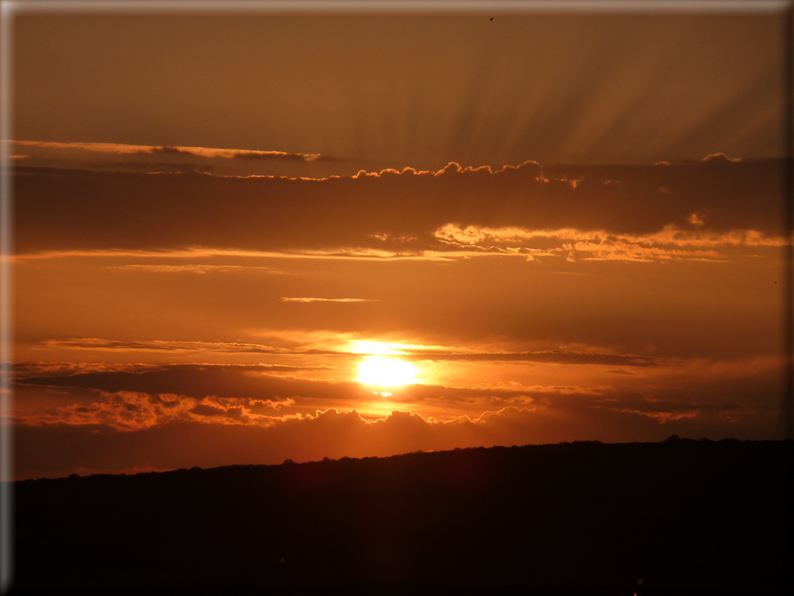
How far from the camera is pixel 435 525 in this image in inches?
1300

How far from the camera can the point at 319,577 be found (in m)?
29.4

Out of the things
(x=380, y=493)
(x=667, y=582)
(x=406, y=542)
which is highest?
(x=380, y=493)

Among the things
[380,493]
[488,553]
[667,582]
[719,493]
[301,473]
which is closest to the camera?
[667,582]

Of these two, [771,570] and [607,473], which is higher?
[607,473]

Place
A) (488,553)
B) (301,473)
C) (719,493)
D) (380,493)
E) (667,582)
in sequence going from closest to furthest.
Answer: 1. (667,582)
2. (488,553)
3. (719,493)
4. (380,493)
5. (301,473)

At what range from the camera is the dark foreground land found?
94.4ft

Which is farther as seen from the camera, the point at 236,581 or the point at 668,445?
the point at 668,445

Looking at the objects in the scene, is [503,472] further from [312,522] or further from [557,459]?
[312,522]

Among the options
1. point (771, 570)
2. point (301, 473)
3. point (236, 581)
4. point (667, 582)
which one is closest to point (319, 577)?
point (236, 581)

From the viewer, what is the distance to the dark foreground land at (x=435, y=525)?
28781mm

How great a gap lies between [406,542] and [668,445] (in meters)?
14.0

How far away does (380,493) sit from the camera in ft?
118

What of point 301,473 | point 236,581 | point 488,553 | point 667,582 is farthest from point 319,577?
point 667,582

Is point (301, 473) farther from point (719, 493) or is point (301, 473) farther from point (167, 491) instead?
point (719, 493)
